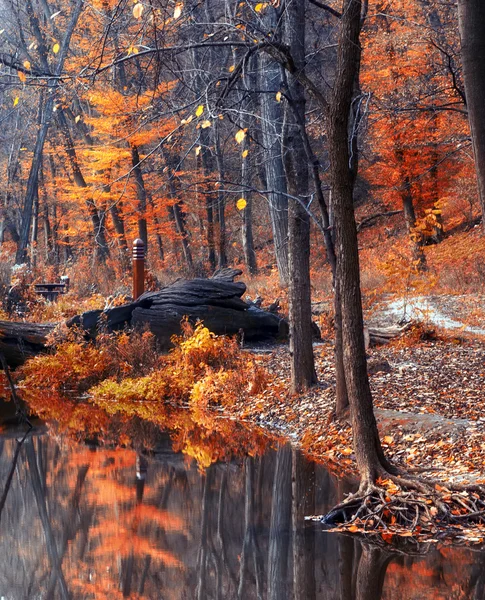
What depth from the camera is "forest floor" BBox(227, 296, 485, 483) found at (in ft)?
28.2

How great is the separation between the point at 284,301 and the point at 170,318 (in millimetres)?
4008

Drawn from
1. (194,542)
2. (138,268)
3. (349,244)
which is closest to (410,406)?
(349,244)

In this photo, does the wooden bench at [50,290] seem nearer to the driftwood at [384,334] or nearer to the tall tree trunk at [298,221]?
the driftwood at [384,334]

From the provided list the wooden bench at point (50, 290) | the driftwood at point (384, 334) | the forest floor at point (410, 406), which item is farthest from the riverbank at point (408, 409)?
the wooden bench at point (50, 290)

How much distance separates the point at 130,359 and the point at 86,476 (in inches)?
234

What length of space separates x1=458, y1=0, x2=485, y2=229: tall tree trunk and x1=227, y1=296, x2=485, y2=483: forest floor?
2.83m

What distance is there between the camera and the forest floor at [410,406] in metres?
8.59

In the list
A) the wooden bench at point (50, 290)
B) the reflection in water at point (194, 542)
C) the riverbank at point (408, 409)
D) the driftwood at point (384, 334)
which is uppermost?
the wooden bench at point (50, 290)

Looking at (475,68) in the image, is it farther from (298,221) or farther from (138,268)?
(138,268)

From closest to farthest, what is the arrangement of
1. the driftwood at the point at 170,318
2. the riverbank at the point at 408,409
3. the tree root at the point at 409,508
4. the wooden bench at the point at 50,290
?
the tree root at the point at 409,508 → the riverbank at the point at 408,409 → the driftwood at the point at 170,318 → the wooden bench at the point at 50,290

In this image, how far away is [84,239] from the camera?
38.4 metres

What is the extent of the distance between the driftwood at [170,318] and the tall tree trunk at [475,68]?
29.4ft

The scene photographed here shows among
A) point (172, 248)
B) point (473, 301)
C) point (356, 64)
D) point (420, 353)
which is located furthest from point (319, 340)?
point (172, 248)

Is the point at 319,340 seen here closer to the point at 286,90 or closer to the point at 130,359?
the point at 130,359
